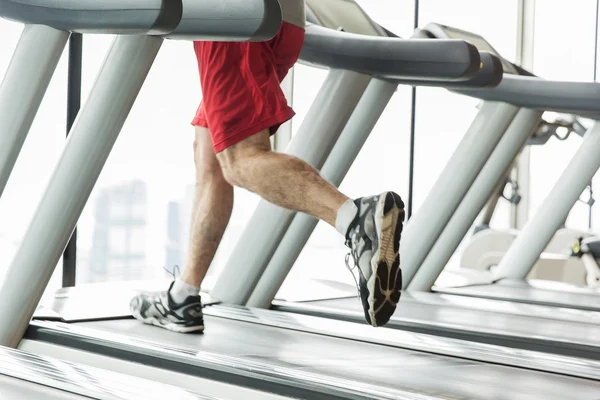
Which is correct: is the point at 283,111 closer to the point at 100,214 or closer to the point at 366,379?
the point at 366,379

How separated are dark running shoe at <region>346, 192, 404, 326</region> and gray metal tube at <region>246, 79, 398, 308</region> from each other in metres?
1.04

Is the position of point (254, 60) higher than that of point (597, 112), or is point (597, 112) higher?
point (597, 112)

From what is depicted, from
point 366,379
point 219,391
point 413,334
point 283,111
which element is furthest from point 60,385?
Answer: point 413,334

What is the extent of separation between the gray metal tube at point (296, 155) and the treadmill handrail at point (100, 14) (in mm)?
1084

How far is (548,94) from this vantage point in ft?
11.3

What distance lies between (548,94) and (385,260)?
1978 millimetres

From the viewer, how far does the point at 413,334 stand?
2.52 m

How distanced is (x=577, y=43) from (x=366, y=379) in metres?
7.00

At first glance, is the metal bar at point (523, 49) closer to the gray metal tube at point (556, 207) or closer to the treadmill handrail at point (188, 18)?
the gray metal tube at point (556, 207)

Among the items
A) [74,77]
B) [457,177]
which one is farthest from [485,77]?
[74,77]

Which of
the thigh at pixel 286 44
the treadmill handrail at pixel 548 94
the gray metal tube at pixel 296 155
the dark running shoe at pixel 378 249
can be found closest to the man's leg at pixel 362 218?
the dark running shoe at pixel 378 249

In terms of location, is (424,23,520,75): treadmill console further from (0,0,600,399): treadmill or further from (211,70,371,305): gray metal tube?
(0,0,600,399): treadmill

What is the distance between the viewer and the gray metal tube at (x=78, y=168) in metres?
1.89

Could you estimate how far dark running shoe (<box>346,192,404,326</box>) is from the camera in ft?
5.86
